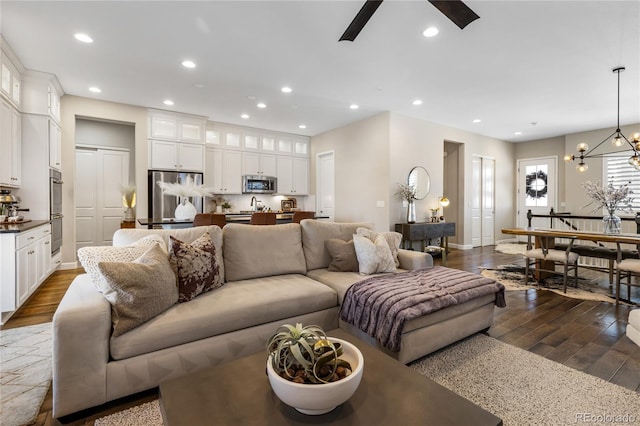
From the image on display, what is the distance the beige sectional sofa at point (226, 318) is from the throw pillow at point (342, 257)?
0.09 metres

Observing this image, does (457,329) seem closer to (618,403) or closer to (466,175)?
(618,403)

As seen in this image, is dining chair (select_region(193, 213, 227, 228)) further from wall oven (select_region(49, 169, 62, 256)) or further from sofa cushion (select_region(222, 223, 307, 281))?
wall oven (select_region(49, 169, 62, 256))

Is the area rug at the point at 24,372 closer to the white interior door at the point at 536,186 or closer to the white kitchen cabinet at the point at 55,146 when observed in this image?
the white kitchen cabinet at the point at 55,146

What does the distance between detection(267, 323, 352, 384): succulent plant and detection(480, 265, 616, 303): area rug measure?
3.79m

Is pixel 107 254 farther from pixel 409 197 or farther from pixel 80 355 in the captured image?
pixel 409 197

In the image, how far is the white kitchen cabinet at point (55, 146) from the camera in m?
4.23

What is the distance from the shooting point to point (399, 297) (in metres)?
2.07

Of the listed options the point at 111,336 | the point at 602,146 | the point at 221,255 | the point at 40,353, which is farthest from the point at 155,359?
the point at 602,146

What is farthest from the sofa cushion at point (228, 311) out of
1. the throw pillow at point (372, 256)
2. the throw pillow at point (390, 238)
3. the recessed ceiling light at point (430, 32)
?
the recessed ceiling light at point (430, 32)

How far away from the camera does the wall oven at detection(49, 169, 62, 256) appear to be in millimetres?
4227

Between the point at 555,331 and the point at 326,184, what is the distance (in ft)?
17.6

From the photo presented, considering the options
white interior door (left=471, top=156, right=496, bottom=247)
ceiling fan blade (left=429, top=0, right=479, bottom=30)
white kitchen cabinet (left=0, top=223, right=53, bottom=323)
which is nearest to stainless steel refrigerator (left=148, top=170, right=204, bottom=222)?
white kitchen cabinet (left=0, top=223, right=53, bottom=323)

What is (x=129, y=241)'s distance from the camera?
227 cm

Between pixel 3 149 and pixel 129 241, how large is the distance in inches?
105
